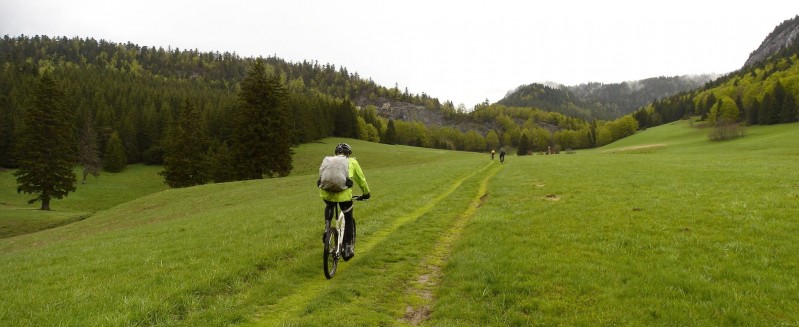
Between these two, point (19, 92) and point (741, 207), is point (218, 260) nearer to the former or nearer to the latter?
point (741, 207)

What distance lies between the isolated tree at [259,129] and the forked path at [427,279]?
4285cm

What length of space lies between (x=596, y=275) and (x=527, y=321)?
126 inches

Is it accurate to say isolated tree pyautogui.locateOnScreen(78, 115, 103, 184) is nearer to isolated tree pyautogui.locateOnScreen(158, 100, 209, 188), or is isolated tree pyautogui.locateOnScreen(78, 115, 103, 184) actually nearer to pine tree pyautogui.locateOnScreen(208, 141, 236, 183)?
pine tree pyautogui.locateOnScreen(208, 141, 236, 183)

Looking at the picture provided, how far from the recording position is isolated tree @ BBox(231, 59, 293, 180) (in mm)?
55094

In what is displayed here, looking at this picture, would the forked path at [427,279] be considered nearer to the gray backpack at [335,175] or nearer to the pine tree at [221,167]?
the gray backpack at [335,175]

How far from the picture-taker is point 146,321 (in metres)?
8.29

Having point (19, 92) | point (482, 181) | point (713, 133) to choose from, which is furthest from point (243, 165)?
point (713, 133)

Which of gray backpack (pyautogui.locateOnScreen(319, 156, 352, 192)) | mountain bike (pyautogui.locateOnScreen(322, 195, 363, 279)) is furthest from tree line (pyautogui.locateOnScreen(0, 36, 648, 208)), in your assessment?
gray backpack (pyautogui.locateOnScreen(319, 156, 352, 192))

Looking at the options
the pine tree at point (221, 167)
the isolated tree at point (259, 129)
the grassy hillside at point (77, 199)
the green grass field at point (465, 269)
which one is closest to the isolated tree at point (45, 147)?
the grassy hillside at point (77, 199)

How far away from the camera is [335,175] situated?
11234mm

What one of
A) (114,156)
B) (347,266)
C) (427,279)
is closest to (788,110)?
(427,279)

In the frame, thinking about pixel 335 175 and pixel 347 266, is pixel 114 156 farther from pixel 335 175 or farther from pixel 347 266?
pixel 335 175

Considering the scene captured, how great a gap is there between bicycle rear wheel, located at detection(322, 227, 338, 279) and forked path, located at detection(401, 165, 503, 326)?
236 centimetres

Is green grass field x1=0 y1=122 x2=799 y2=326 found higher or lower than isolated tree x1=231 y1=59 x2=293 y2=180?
lower
